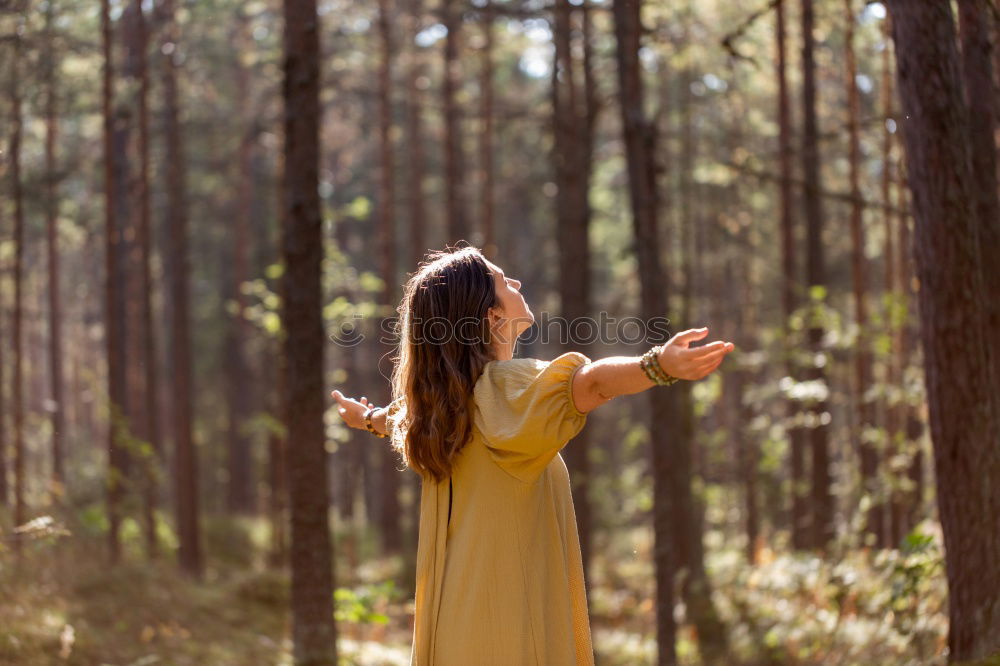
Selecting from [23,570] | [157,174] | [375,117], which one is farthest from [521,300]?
[375,117]

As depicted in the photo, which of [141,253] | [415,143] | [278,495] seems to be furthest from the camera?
[415,143]

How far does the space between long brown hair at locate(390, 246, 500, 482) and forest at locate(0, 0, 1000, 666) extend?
721 mm

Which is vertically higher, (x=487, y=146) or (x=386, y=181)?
(x=487, y=146)

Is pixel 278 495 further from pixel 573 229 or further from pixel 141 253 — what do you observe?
pixel 573 229

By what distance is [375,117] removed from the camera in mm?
30016

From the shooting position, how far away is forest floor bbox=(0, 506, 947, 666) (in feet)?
28.0

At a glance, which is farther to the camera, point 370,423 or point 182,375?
point 182,375

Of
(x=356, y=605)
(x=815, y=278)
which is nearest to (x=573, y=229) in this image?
(x=815, y=278)

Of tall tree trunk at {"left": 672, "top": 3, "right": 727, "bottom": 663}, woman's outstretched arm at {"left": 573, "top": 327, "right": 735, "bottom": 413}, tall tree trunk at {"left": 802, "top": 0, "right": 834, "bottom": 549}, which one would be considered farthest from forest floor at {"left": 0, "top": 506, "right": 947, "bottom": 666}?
woman's outstretched arm at {"left": 573, "top": 327, "right": 735, "bottom": 413}

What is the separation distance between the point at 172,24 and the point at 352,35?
3.60 metres

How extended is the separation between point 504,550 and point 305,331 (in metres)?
5.43

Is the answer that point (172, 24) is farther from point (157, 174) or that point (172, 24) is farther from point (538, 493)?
point (538, 493)

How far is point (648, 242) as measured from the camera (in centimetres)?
1107

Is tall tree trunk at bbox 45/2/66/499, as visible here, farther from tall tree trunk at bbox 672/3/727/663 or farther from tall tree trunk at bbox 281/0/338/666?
tall tree trunk at bbox 672/3/727/663
